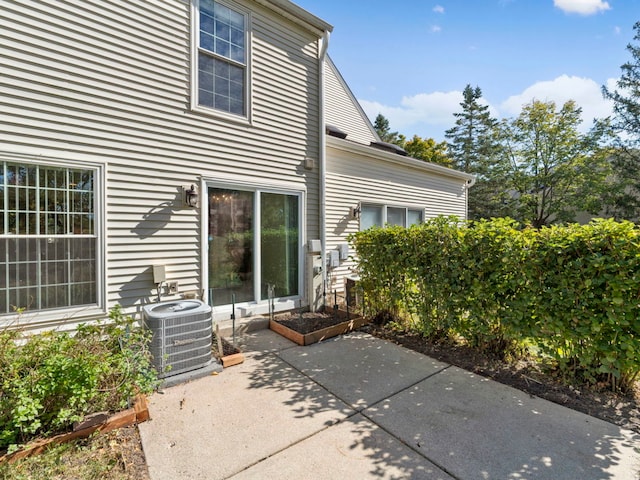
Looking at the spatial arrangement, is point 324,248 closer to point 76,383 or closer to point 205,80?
point 205,80

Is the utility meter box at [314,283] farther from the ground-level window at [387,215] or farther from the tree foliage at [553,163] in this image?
the tree foliage at [553,163]

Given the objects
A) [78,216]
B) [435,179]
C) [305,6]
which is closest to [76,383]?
[78,216]

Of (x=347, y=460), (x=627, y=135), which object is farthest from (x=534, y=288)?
(x=627, y=135)

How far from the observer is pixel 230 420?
253 centimetres

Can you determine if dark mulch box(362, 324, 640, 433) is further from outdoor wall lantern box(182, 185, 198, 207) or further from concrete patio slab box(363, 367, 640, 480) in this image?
outdoor wall lantern box(182, 185, 198, 207)

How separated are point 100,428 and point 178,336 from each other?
3.29ft

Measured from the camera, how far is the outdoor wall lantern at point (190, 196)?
4.24 meters

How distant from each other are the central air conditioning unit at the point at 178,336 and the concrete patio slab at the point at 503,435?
1.88 metres

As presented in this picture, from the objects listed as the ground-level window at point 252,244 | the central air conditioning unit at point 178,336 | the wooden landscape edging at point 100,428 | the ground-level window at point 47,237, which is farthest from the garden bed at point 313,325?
the ground-level window at point 47,237

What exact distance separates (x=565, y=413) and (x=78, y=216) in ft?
17.6

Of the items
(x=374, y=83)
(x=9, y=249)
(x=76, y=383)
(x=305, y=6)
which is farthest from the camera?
(x=374, y=83)

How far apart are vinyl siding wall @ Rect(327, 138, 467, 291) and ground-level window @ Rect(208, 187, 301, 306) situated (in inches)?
44.8

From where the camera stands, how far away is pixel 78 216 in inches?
141

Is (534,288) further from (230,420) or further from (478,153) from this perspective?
(478,153)
